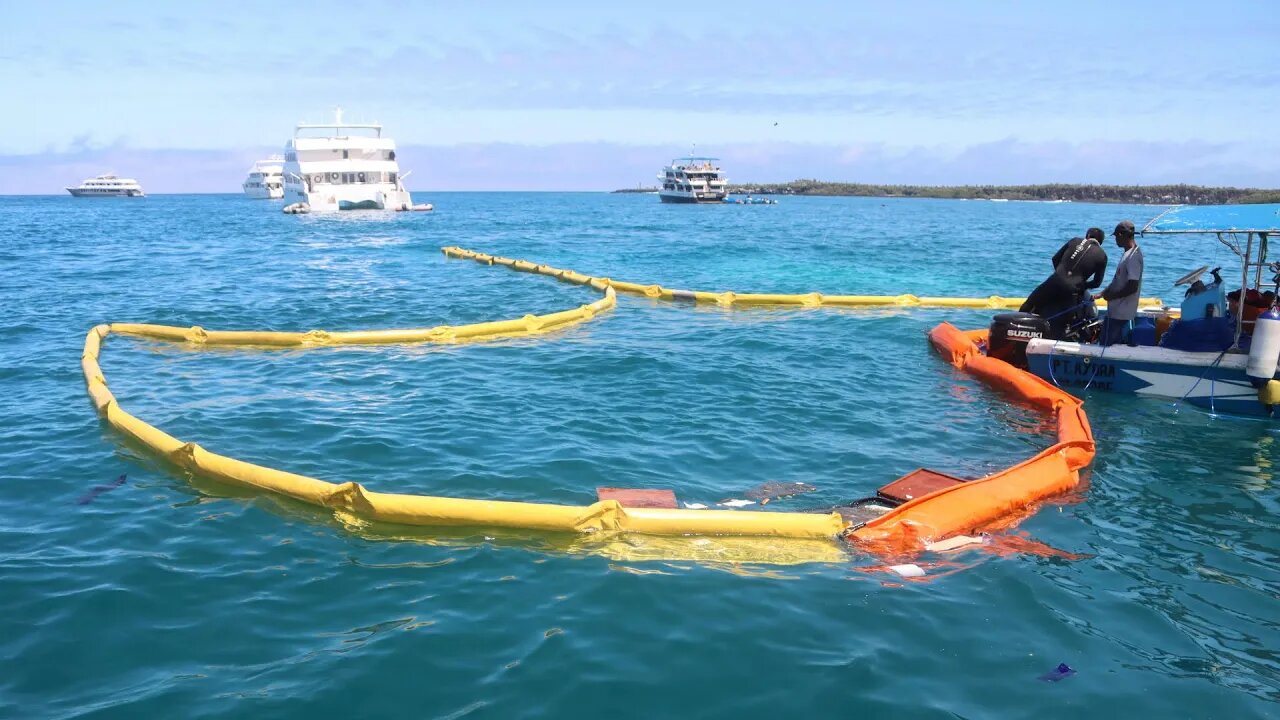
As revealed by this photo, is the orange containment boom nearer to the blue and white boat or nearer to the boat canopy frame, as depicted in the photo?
the blue and white boat

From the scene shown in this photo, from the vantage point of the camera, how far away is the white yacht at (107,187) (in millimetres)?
141125

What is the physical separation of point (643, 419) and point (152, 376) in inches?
286

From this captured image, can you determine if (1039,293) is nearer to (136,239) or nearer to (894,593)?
(894,593)

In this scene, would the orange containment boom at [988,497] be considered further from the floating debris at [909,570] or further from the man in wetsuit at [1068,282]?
the man in wetsuit at [1068,282]

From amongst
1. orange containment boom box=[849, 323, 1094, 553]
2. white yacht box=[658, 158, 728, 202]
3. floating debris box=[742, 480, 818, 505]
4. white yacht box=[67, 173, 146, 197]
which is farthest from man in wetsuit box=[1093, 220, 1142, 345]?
white yacht box=[67, 173, 146, 197]

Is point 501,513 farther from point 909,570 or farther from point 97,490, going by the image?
point 97,490

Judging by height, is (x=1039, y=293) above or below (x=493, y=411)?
above

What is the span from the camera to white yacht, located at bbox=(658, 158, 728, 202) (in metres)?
102

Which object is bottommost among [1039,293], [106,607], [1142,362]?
[106,607]

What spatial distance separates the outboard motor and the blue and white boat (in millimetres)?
421

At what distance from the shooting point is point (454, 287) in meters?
23.7

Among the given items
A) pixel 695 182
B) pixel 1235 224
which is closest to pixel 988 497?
pixel 1235 224

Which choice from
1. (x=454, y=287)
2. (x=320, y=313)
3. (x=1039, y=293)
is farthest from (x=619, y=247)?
(x=1039, y=293)

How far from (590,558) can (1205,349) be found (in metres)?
8.85
